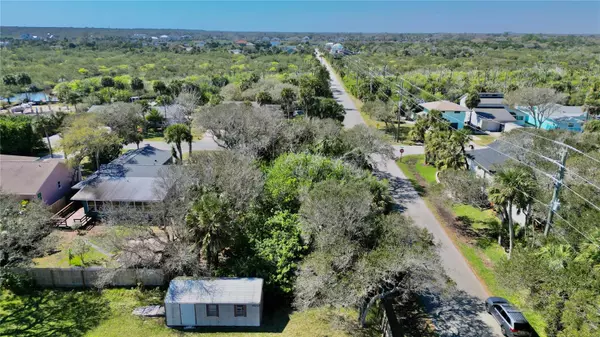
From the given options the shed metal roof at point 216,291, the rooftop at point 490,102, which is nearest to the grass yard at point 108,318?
the shed metal roof at point 216,291

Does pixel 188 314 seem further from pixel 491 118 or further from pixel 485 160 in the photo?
pixel 491 118

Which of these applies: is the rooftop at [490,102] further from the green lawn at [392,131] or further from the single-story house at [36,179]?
the single-story house at [36,179]

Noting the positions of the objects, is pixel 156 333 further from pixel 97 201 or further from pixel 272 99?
pixel 272 99

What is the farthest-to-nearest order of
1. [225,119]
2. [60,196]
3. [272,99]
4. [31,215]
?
[272,99] → [225,119] → [60,196] → [31,215]

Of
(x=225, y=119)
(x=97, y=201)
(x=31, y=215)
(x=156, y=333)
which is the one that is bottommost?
(x=156, y=333)

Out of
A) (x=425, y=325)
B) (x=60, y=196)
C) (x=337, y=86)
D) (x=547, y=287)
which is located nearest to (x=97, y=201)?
(x=60, y=196)

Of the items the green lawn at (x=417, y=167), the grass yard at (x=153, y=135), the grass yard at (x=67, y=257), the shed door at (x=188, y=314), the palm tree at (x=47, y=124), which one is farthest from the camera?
the grass yard at (x=153, y=135)

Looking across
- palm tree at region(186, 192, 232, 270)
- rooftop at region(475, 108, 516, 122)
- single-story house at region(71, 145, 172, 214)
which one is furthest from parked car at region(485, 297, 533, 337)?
rooftop at region(475, 108, 516, 122)
